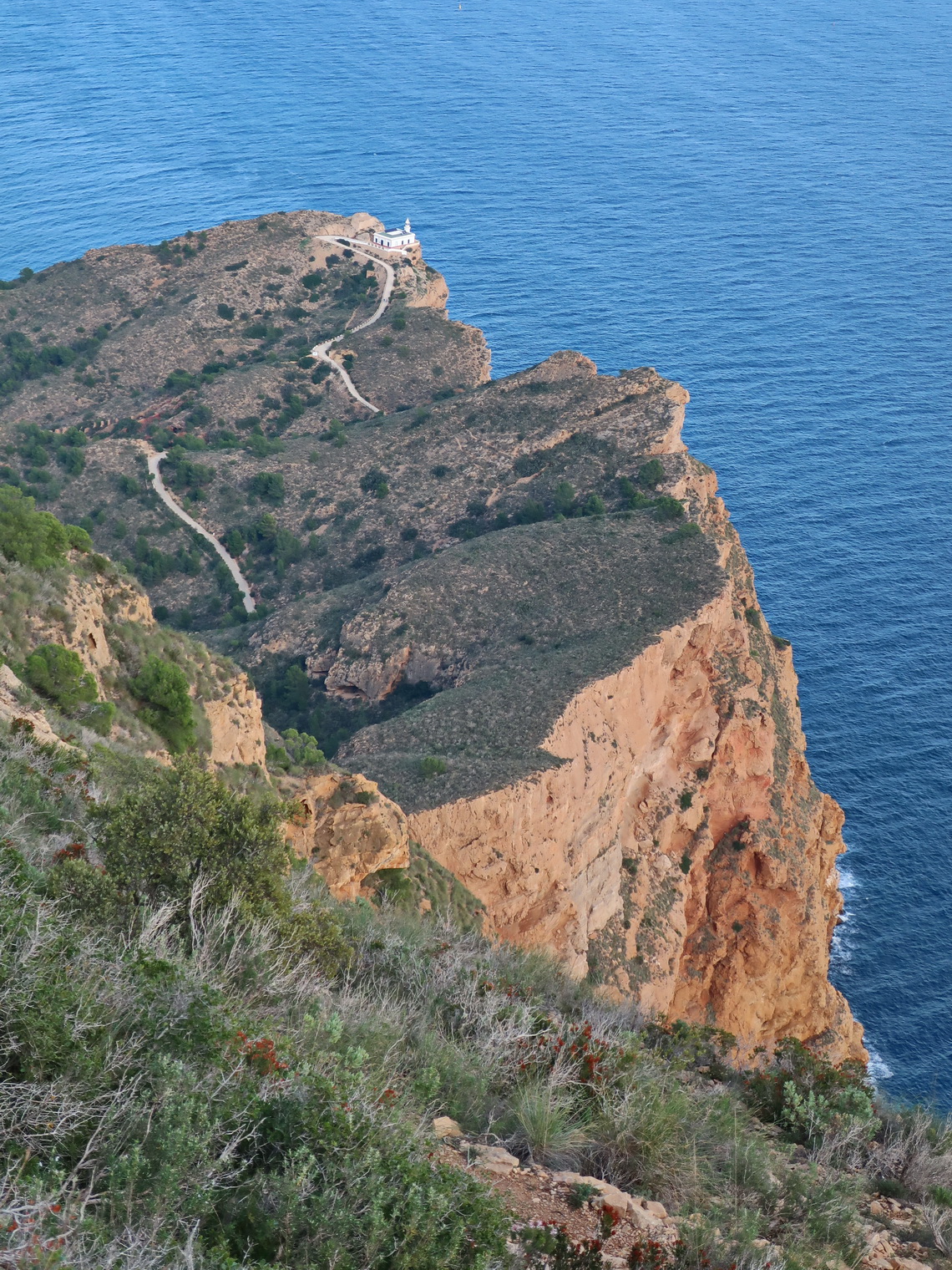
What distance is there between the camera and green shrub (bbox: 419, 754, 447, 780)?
39.5 meters

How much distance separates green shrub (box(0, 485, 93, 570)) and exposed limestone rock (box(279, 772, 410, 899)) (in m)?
8.94

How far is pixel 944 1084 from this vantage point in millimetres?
51594

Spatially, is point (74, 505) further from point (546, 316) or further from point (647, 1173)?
point (647, 1173)

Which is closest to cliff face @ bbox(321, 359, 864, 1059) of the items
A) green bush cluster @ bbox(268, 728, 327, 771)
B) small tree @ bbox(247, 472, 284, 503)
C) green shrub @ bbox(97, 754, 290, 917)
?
green bush cluster @ bbox(268, 728, 327, 771)

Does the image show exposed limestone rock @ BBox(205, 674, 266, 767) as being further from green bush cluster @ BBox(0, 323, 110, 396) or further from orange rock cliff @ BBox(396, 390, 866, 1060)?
green bush cluster @ BBox(0, 323, 110, 396)

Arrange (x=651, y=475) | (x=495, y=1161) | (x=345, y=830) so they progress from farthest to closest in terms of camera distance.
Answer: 1. (x=651, y=475)
2. (x=345, y=830)
3. (x=495, y=1161)

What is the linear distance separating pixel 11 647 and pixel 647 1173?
1951cm

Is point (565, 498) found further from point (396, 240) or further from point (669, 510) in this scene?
point (396, 240)

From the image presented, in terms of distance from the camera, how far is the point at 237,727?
32469 mm

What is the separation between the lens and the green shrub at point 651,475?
6097 centimetres

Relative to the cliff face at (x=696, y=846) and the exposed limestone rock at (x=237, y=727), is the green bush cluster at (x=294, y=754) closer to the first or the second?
the exposed limestone rock at (x=237, y=727)

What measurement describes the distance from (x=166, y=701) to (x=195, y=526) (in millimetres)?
46881

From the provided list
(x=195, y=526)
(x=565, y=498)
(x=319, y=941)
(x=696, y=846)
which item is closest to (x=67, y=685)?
(x=319, y=941)

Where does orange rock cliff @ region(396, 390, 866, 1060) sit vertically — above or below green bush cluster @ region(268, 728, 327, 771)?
below
